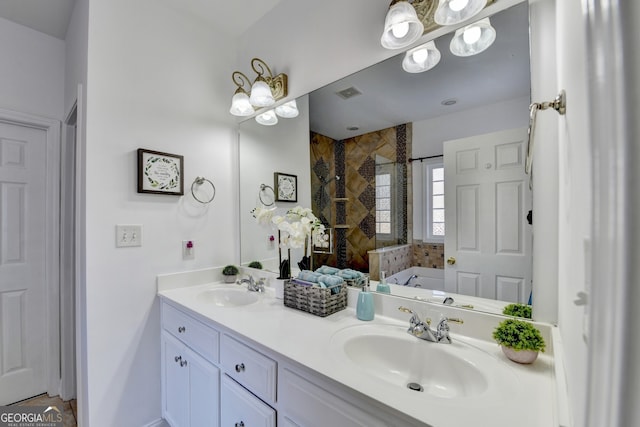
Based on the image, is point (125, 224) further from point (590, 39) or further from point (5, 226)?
point (590, 39)

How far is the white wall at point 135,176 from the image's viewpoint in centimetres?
153

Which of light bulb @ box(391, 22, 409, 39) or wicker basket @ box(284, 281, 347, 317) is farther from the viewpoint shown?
wicker basket @ box(284, 281, 347, 317)

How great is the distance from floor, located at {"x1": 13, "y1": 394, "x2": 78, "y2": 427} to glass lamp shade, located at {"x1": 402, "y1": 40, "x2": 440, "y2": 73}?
2.83 metres

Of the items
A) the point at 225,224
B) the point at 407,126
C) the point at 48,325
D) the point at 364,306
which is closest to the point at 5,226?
the point at 48,325

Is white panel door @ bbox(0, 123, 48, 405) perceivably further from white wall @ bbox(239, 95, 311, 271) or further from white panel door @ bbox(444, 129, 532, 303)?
white panel door @ bbox(444, 129, 532, 303)

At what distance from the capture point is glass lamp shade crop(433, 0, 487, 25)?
1053 millimetres

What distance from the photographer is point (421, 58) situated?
1245 mm

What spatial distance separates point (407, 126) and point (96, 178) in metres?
1.60

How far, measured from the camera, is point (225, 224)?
6.81 feet

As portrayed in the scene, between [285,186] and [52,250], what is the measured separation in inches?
70.4

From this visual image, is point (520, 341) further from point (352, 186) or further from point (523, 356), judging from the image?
point (352, 186)

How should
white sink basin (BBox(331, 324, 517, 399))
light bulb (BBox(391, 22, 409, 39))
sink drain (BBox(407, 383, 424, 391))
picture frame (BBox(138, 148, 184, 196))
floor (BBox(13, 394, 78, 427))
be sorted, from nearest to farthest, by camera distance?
white sink basin (BBox(331, 324, 517, 399)), sink drain (BBox(407, 383, 424, 391)), light bulb (BBox(391, 22, 409, 39)), picture frame (BBox(138, 148, 184, 196)), floor (BBox(13, 394, 78, 427))

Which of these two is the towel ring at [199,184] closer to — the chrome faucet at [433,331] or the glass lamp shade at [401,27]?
the glass lamp shade at [401,27]

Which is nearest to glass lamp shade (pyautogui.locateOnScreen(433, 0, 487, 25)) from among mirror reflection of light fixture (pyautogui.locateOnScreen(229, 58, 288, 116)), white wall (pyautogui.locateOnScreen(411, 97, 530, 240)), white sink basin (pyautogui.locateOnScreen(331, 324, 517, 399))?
white wall (pyautogui.locateOnScreen(411, 97, 530, 240))
